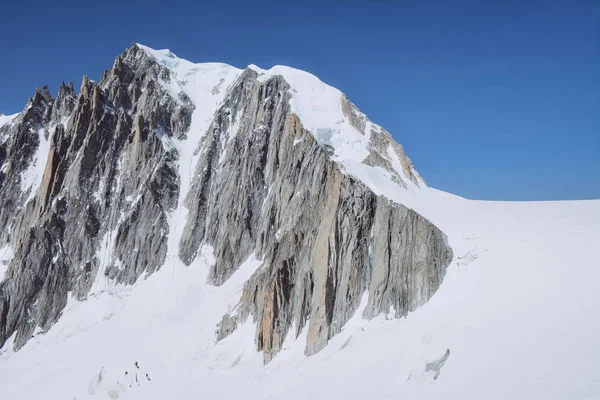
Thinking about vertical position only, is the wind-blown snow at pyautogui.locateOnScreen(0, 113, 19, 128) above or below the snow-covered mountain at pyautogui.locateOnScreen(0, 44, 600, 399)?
above

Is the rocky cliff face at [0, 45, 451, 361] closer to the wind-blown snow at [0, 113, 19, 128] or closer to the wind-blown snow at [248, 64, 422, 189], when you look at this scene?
the wind-blown snow at [248, 64, 422, 189]

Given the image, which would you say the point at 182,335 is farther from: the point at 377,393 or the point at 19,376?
the point at 377,393

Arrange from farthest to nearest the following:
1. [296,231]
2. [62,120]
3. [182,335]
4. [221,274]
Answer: [62,120] → [221,274] → [182,335] → [296,231]

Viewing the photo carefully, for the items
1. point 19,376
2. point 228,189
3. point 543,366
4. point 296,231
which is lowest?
point 19,376

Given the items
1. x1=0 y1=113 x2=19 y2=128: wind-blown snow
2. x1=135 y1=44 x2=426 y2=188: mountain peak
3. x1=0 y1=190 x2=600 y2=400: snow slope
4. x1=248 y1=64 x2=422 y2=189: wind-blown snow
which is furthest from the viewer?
x1=0 y1=113 x2=19 y2=128: wind-blown snow

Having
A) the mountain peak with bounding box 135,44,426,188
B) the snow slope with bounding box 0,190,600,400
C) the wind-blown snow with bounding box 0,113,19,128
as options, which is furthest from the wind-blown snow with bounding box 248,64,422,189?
the wind-blown snow with bounding box 0,113,19,128

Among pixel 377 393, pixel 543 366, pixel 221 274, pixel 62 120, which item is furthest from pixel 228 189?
pixel 543 366

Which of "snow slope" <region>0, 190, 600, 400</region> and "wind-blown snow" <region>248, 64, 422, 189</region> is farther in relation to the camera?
"wind-blown snow" <region>248, 64, 422, 189</region>

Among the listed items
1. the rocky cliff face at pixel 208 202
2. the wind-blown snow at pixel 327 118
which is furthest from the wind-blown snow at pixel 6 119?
the wind-blown snow at pixel 327 118
